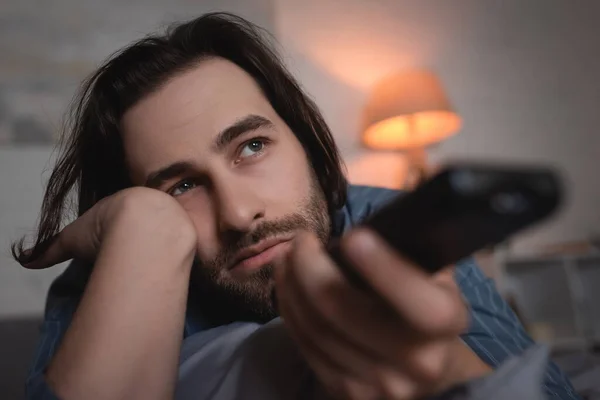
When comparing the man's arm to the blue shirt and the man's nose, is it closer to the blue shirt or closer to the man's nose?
the man's nose

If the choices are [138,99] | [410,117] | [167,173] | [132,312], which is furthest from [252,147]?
[410,117]

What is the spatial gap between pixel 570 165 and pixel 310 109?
1791 millimetres

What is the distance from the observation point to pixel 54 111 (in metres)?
1.56

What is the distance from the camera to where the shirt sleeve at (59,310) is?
2.74 ft

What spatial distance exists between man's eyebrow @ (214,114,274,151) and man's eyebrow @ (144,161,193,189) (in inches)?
2.5

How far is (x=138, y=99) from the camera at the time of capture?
0.93 m

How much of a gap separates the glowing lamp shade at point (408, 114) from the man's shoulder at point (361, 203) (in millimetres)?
828

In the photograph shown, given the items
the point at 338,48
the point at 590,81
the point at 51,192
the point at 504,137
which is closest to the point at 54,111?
the point at 51,192

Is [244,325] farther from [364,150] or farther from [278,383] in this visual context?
[364,150]

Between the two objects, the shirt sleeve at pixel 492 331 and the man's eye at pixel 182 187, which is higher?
the man's eye at pixel 182 187

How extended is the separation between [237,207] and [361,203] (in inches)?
14.4

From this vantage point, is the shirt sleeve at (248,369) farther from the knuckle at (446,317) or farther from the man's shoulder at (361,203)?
the man's shoulder at (361,203)

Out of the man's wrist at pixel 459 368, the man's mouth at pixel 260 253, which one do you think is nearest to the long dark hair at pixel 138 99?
the man's mouth at pixel 260 253

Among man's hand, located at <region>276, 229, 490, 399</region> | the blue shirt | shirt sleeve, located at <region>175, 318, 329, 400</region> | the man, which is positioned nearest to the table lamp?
the man
